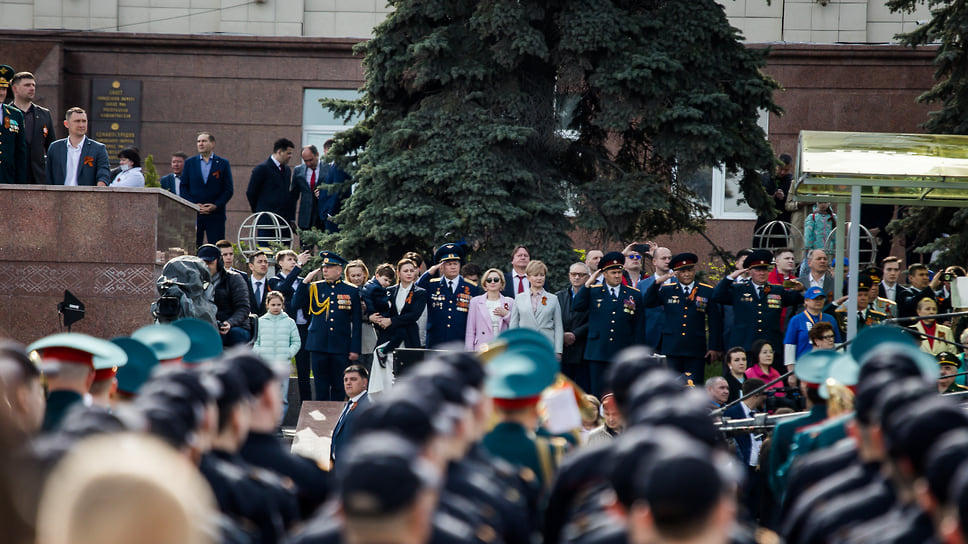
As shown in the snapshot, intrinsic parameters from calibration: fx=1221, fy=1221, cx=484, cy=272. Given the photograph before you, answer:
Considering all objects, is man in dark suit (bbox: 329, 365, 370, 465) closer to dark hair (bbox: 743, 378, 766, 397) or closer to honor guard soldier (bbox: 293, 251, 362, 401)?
honor guard soldier (bbox: 293, 251, 362, 401)

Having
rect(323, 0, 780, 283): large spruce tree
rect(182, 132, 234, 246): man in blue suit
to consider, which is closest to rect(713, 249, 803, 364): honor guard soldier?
rect(323, 0, 780, 283): large spruce tree

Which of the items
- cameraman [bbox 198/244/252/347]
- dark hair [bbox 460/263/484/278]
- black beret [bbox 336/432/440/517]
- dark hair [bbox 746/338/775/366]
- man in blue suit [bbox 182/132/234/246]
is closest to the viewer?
black beret [bbox 336/432/440/517]

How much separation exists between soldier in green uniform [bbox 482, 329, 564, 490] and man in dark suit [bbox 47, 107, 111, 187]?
29.0 ft

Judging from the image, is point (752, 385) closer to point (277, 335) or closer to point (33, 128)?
point (277, 335)

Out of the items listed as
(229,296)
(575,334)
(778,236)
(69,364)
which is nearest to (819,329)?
(575,334)

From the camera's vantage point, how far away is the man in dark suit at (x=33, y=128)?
1325cm

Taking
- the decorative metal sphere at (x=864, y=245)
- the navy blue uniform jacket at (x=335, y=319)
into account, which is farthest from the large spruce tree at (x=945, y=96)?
the navy blue uniform jacket at (x=335, y=319)

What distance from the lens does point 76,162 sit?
13.3 meters

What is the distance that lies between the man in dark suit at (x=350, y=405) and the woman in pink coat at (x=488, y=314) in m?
1.46

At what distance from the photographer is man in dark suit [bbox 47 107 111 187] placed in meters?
13.2

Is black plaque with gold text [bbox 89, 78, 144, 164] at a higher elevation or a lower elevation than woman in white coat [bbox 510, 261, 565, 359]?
higher

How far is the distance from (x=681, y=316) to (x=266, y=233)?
26.7 ft

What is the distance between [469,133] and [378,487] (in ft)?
40.1

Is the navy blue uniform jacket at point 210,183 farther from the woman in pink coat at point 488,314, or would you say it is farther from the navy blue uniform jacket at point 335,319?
the woman in pink coat at point 488,314
